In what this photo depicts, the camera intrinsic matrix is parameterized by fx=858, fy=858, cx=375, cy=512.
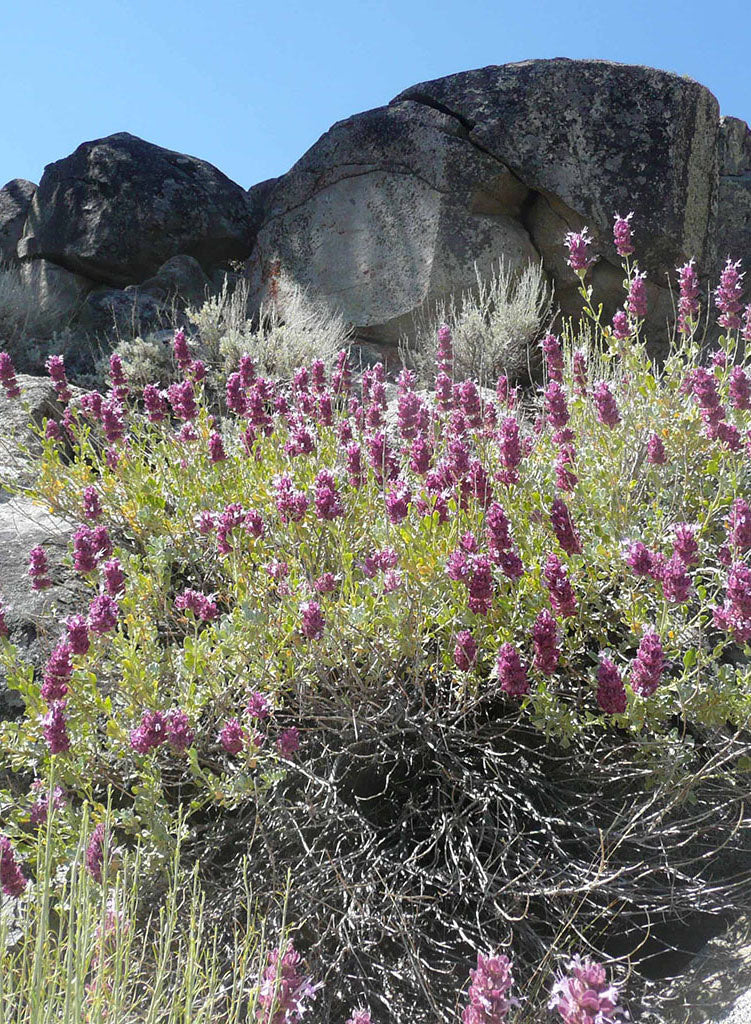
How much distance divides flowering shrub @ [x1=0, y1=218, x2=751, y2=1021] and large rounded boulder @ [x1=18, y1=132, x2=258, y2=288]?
6.00 metres

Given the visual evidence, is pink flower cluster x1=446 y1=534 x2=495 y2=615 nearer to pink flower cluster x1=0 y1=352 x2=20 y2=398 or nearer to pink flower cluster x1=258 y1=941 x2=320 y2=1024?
pink flower cluster x1=258 y1=941 x2=320 y2=1024

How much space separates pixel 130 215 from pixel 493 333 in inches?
161

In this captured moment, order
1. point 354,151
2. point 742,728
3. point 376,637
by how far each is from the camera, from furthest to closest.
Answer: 1. point 354,151
2. point 376,637
3. point 742,728

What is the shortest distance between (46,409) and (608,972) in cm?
391

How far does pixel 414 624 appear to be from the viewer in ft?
7.20

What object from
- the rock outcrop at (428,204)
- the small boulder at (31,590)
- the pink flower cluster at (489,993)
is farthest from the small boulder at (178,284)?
the pink flower cluster at (489,993)

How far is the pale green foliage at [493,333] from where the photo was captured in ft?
22.0

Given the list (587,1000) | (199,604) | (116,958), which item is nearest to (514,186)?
(199,604)

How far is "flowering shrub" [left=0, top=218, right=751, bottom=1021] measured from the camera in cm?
200

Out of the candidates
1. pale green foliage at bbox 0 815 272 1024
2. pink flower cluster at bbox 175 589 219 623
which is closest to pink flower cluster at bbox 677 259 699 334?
pink flower cluster at bbox 175 589 219 623

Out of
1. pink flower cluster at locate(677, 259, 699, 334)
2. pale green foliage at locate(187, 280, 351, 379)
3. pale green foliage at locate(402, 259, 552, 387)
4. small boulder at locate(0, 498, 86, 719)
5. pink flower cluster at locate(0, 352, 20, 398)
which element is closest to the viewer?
small boulder at locate(0, 498, 86, 719)

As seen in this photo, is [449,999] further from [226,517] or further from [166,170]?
[166,170]

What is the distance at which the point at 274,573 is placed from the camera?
92.7 inches

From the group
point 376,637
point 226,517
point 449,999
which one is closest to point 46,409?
point 226,517
